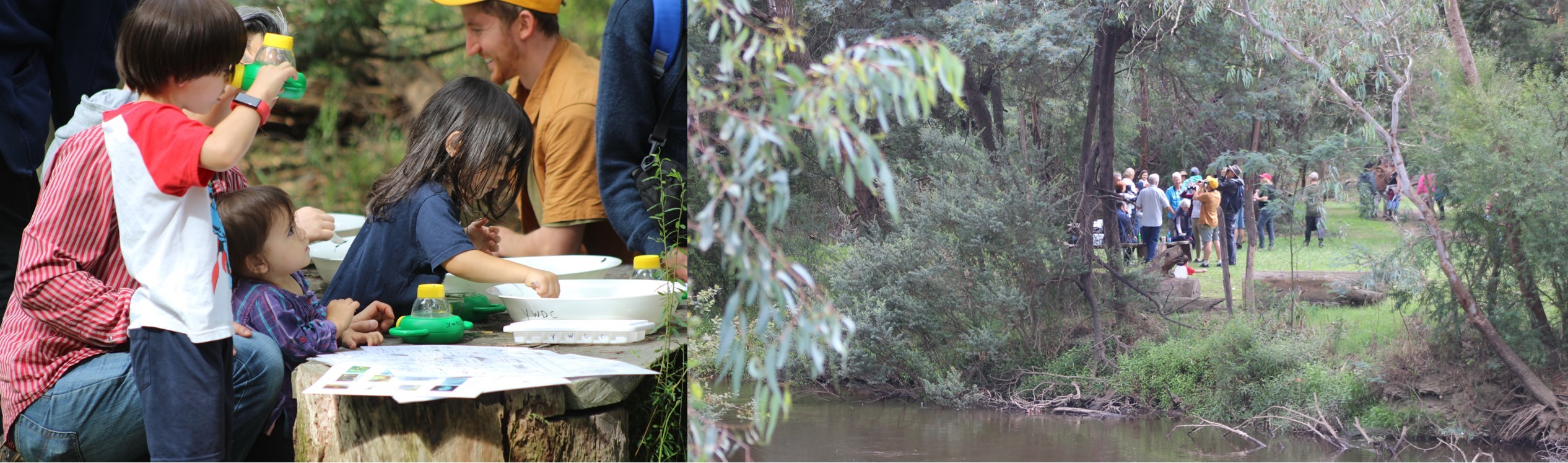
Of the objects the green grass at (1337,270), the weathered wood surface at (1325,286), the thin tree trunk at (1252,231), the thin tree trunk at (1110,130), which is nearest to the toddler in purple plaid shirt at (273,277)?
the thin tree trunk at (1110,130)

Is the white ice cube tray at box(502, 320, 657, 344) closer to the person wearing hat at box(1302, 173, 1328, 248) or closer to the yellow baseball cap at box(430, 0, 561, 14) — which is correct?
the yellow baseball cap at box(430, 0, 561, 14)

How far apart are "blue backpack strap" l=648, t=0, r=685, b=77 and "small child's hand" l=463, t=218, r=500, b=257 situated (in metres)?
0.53

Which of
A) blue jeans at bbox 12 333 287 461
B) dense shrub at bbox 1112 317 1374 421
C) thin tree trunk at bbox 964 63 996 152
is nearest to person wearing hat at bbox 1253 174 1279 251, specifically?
dense shrub at bbox 1112 317 1374 421

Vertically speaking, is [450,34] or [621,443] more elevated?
[450,34]

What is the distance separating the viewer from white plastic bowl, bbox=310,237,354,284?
245cm

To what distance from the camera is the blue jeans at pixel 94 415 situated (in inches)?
70.9

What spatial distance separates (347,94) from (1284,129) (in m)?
2.34

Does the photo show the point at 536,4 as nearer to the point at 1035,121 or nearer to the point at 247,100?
the point at 247,100

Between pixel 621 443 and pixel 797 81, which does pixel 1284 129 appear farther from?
pixel 621 443

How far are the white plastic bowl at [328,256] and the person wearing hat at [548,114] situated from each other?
0.38 meters

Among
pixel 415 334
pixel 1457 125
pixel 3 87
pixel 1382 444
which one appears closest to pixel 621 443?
pixel 415 334

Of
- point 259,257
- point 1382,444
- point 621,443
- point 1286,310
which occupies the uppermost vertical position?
point 259,257

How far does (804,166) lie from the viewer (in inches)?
88.7

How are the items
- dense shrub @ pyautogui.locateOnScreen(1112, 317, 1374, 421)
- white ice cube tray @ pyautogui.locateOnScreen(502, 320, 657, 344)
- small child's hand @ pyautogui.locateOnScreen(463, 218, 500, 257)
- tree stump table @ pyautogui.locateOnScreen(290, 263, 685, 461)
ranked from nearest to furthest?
tree stump table @ pyautogui.locateOnScreen(290, 263, 685, 461) → white ice cube tray @ pyautogui.locateOnScreen(502, 320, 657, 344) → small child's hand @ pyautogui.locateOnScreen(463, 218, 500, 257) → dense shrub @ pyautogui.locateOnScreen(1112, 317, 1374, 421)
